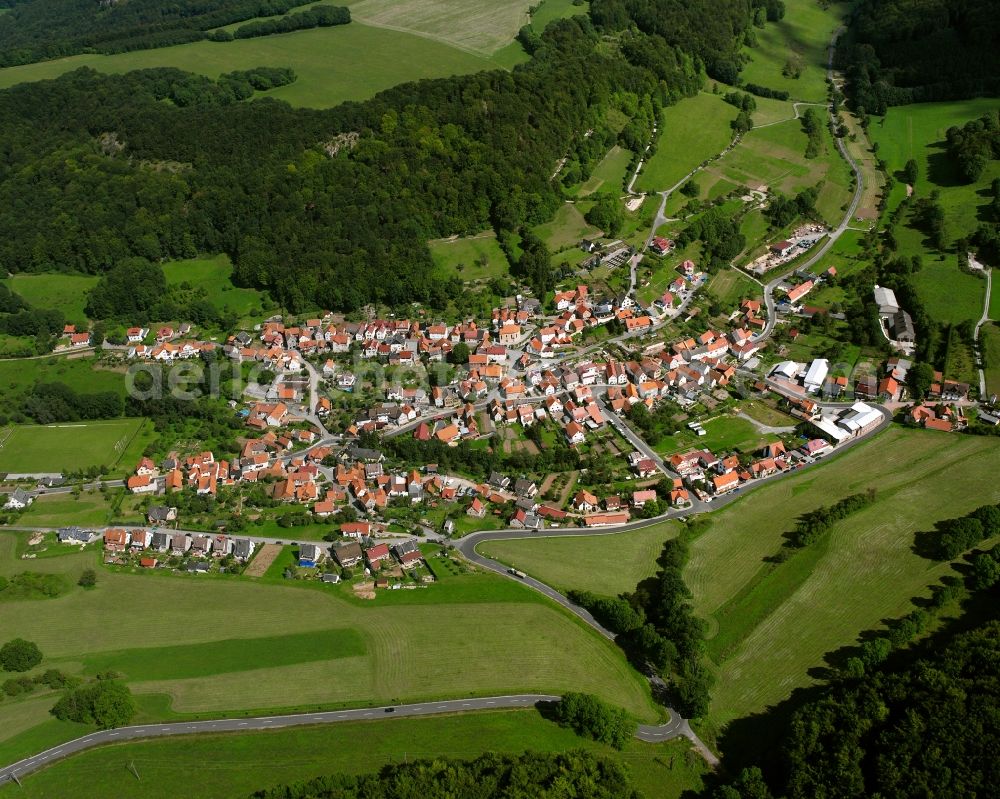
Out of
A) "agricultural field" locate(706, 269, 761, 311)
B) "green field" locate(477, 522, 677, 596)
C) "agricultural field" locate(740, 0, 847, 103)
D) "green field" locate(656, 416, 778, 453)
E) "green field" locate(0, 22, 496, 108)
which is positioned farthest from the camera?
"agricultural field" locate(740, 0, 847, 103)

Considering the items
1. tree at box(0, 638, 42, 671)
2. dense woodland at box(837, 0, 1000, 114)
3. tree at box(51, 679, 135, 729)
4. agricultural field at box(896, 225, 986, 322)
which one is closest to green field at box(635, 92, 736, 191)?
dense woodland at box(837, 0, 1000, 114)

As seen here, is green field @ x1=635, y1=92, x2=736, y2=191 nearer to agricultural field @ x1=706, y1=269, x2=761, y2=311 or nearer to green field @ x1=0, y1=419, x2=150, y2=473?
agricultural field @ x1=706, y1=269, x2=761, y2=311

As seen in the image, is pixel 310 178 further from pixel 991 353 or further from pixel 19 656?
A: pixel 991 353

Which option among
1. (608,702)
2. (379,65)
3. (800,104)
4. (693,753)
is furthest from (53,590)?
(800,104)

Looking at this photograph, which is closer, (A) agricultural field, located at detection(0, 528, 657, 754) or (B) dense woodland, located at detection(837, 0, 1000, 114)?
(A) agricultural field, located at detection(0, 528, 657, 754)

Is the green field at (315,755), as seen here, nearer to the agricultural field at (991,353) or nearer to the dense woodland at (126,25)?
the agricultural field at (991,353)

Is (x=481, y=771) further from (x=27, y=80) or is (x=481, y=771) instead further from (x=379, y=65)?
(x=27, y=80)

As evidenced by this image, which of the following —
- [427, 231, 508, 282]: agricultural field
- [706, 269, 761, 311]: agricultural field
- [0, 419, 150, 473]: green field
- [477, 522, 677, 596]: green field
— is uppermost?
[427, 231, 508, 282]: agricultural field
